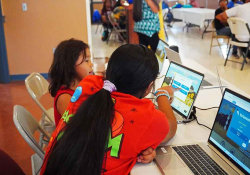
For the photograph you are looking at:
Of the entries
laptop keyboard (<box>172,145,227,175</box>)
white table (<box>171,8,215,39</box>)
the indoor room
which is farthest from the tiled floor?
laptop keyboard (<box>172,145,227,175</box>)

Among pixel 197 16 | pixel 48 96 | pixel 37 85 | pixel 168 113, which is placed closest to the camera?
pixel 168 113

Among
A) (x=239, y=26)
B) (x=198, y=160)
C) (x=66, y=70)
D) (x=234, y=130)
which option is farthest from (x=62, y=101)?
(x=239, y=26)

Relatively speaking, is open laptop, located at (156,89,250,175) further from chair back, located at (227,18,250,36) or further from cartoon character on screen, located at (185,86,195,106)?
chair back, located at (227,18,250,36)

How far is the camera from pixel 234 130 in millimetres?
1095

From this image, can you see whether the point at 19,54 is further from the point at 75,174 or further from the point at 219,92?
the point at 75,174

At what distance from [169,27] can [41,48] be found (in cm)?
672

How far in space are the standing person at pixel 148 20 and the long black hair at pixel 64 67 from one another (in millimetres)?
1892

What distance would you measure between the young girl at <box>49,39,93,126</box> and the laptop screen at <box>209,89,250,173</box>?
83 centimetres

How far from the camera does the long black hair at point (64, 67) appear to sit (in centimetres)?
164

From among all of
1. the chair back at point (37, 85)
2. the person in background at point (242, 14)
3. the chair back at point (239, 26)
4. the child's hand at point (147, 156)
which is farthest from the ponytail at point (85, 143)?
the person in background at point (242, 14)

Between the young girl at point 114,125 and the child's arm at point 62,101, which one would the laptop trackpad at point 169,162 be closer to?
the young girl at point 114,125

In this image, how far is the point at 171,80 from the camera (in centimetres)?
169

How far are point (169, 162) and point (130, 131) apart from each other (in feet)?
0.85

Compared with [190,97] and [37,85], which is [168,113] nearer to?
[190,97]
